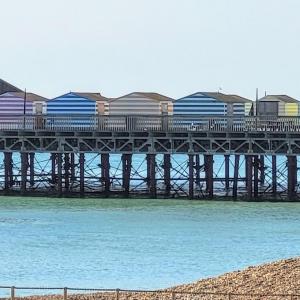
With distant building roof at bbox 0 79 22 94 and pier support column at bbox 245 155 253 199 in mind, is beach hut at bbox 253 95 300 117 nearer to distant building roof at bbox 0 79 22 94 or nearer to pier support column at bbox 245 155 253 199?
pier support column at bbox 245 155 253 199

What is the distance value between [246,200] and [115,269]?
25613mm

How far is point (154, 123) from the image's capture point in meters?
75.6

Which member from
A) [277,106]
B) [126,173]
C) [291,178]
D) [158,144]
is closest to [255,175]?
[291,178]

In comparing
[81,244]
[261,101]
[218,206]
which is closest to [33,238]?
[81,244]

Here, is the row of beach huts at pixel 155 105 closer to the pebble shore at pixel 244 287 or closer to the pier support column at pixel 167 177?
the pier support column at pixel 167 177

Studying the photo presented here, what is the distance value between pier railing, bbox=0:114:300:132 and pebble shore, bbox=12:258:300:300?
109ft

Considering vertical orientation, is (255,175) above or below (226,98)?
below

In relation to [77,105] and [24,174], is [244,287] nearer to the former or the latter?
[24,174]

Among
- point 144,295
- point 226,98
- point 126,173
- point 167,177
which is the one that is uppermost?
point 226,98

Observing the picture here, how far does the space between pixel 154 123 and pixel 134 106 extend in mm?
6092

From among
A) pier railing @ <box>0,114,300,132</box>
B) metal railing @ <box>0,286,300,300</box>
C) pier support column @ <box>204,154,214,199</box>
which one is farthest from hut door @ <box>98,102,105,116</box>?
metal railing @ <box>0,286,300,300</box>

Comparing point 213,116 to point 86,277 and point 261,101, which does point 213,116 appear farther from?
point 86,277

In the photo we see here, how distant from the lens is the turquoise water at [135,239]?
1704 inches

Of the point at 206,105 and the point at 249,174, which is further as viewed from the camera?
the point at 206,105
